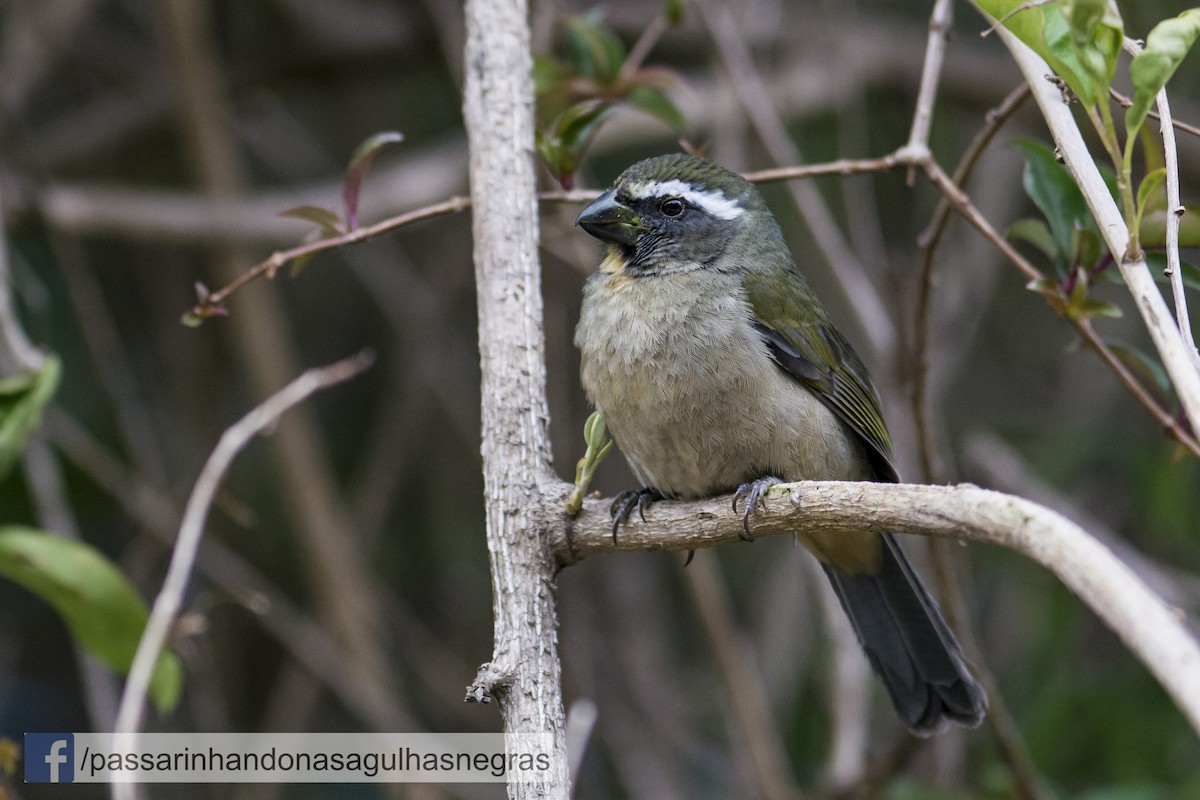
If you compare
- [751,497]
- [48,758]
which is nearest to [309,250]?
[751,497]

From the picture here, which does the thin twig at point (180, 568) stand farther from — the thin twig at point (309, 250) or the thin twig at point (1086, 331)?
the thin twig at point (1086, 331)

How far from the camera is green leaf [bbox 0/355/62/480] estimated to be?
8.28 ft

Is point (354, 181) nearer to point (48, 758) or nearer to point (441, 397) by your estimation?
point (48, 758)

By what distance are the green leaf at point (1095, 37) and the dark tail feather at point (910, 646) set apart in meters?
1.55

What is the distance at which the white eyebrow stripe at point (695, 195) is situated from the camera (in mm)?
3045

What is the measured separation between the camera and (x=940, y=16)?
106 inches

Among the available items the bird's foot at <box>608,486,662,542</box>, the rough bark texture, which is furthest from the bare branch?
the rough bark texture

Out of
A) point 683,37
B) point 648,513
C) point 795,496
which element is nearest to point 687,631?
point 683,37

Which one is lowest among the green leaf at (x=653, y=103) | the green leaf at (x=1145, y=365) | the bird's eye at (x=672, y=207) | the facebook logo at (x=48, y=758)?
the facebook logo at (x=48, y=758)

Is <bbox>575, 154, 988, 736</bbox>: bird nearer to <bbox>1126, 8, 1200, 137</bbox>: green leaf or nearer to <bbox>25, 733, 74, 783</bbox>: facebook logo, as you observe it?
<bbox>1126, 8, 1200, 137</bbox>: green leaf

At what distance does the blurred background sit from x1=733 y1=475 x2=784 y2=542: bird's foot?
4.57ft

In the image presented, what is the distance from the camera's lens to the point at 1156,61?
160 cm

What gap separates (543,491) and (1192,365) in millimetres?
1110

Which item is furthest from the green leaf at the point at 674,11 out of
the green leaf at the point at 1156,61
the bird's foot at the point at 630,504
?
the green leaf at the point at 1156,61
